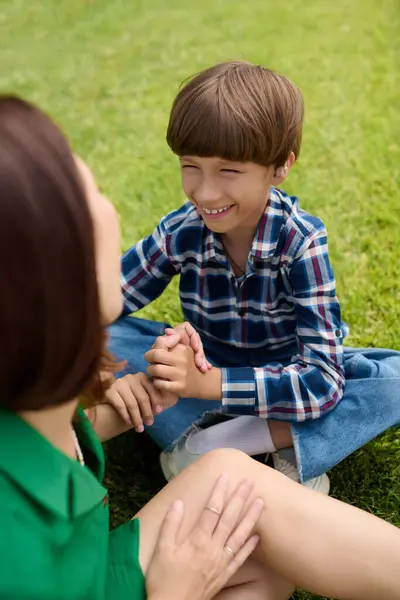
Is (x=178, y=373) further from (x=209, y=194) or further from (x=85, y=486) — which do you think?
(x=85, y=486)

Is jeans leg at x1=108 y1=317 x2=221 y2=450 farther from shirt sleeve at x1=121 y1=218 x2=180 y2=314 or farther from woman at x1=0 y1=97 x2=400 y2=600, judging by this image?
woman at x1=0 y1=97 x2=400 y2=600

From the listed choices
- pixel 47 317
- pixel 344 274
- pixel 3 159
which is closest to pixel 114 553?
pixel 47 317

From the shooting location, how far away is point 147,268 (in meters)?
1.89

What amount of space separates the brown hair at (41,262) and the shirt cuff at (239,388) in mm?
759

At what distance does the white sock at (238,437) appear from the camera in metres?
1.82

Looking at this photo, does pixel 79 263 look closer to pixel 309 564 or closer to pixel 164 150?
pixel 309 564

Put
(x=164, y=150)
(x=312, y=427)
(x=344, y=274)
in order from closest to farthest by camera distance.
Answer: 1. (x=312, y=427)
2. (x=344, y=274)
3. (x=164, y=150)

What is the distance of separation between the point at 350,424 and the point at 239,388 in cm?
29

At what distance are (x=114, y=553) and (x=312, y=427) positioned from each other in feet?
2.06

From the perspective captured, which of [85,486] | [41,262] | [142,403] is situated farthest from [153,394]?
[41,262]

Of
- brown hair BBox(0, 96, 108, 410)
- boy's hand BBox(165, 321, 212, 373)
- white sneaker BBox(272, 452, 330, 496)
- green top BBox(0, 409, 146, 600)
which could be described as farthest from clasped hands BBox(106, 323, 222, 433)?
brown hair BBox(0, 96, 108, 410)

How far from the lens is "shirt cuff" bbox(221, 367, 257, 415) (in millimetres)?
1688

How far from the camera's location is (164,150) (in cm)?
313

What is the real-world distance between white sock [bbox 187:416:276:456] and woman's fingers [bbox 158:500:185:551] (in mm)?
466
